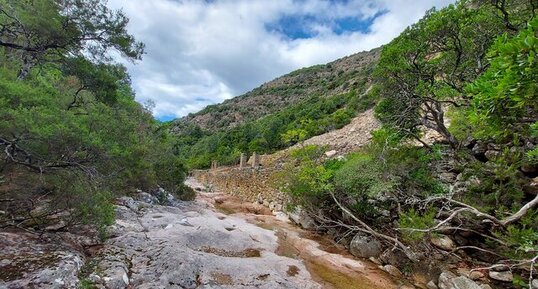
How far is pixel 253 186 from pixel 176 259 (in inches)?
514

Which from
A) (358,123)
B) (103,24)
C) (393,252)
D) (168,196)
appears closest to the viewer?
(103,24)

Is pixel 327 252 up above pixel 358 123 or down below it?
below

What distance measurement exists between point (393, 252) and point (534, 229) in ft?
10.6

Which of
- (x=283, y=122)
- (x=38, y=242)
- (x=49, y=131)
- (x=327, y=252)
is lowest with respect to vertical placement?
(x=327, y=252)

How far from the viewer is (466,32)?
748cm

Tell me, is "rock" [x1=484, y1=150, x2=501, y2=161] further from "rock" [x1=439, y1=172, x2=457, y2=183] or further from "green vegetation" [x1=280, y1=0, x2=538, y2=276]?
"rock" [x1=439, y1=172, x2=457, y2=183]

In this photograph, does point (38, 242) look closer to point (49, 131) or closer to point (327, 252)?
point (49, 131)

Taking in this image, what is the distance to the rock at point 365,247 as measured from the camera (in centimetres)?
830

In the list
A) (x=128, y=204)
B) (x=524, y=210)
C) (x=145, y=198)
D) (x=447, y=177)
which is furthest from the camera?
(x=145, y=198)

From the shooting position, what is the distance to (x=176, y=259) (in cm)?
554

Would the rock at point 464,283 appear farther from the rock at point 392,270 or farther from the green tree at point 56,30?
the green tree at point 56,30

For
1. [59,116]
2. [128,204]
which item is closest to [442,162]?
[59,116]

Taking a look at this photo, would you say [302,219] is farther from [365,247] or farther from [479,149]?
[479,149]

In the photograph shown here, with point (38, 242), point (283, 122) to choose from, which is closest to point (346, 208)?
point (38, 242)
